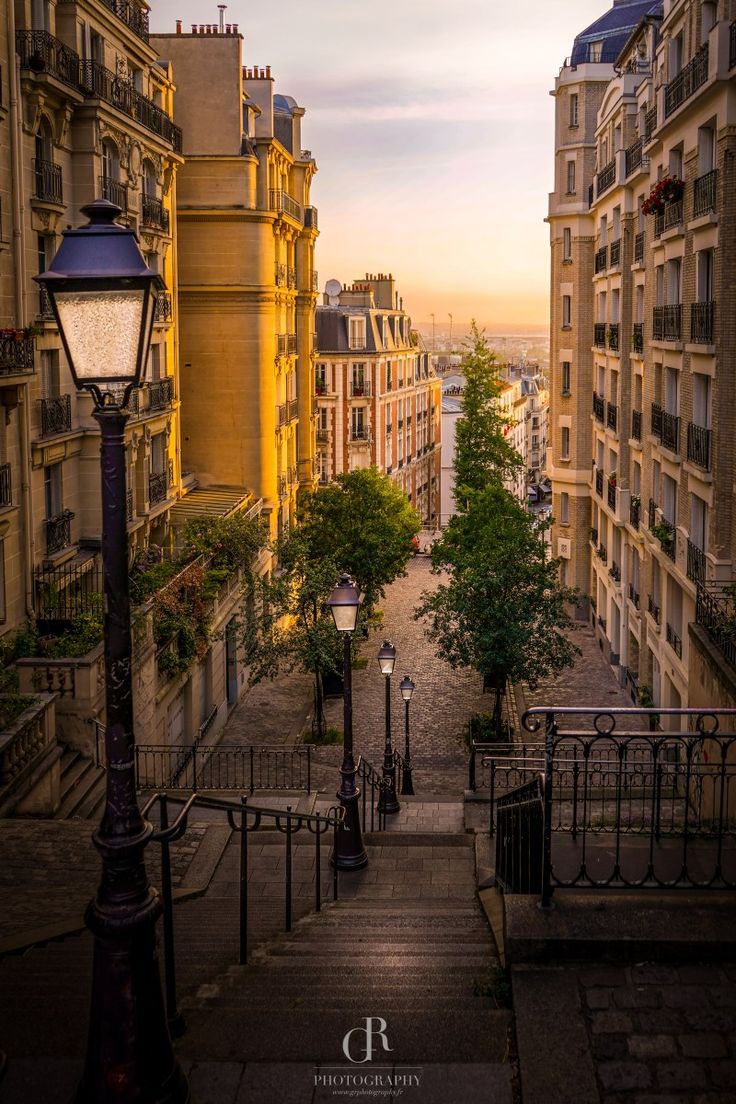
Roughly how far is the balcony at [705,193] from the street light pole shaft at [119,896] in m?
20.7

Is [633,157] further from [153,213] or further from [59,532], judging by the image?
[59,532]

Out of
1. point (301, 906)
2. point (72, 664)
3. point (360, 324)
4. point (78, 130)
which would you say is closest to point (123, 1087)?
point (301, 906)

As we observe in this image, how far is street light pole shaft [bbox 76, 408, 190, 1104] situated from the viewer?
5781 millimetres

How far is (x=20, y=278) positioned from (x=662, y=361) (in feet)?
54.2

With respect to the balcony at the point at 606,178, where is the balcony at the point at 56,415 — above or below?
below

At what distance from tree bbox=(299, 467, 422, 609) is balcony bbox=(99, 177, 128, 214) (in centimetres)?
1512

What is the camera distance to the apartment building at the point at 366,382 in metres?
64.5

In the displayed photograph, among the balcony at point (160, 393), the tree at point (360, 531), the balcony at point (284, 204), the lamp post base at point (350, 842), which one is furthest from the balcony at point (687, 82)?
the tree at point (360, 531)

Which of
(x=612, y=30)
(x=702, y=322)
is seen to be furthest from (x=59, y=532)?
(x=612, y=30)

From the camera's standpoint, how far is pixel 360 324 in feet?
213

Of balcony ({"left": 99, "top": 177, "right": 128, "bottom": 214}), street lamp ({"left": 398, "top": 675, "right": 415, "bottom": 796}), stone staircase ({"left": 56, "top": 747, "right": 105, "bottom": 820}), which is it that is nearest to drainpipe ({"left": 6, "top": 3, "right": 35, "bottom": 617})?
balcony ({"left": 99, "top": 177, "right": 128, "bottom": 214})

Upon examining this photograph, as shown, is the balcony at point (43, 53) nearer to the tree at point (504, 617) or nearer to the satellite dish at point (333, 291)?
the tree at point (504, 617)

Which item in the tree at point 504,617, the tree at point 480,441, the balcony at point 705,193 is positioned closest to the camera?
the balcony at point 705,193

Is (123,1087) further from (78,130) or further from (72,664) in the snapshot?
(78,130)
